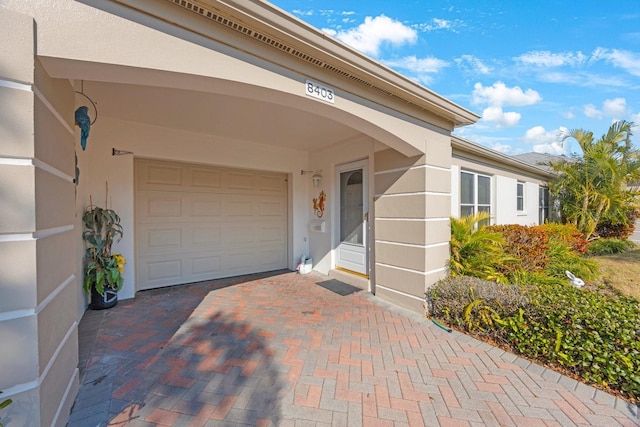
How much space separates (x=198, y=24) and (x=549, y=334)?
14.0 ft

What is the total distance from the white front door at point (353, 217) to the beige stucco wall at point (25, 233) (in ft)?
14.3

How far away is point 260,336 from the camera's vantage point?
312 cm

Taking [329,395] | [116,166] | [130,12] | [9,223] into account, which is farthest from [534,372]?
[116,166]

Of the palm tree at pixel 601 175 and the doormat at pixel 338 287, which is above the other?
the palm tree at pixel 601 175

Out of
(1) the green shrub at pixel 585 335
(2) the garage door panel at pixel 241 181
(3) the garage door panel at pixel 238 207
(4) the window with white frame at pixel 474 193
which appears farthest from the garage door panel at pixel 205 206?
(4) the window with white frame at pixel 474 193

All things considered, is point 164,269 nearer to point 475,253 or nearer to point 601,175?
point 475,253

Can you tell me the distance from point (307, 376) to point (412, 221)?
8.55 ft

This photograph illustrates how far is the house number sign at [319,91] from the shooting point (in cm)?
263

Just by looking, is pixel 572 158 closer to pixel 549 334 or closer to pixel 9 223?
pixel 549 334

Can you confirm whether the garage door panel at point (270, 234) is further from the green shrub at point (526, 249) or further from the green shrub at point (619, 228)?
the green shrub at point (619, 228)

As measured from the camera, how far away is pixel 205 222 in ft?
17.8

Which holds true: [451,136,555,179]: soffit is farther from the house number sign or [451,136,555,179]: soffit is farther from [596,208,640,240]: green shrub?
[596,208,640,240]: green shrub

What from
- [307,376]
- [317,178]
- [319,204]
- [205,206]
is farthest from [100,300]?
[317,178]

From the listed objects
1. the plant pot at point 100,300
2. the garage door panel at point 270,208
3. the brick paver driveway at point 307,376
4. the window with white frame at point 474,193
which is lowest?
the brick paver driveway at point 307,376
